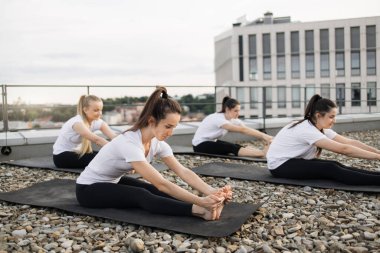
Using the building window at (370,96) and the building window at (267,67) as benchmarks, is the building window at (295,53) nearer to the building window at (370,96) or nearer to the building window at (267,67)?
the building window at (267,67)

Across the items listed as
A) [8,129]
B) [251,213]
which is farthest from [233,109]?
[8,129]

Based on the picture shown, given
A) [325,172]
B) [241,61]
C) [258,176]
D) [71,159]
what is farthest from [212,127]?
[241,61]

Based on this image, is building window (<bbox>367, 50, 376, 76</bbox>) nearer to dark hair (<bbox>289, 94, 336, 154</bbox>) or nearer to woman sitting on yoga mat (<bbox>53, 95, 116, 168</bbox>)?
woman sitting on yoga mat (<bbox>53, 95, 116, 168</bbox>)

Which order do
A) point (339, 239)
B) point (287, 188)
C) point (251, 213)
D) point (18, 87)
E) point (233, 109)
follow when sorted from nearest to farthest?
point (339, 239) → point (251, 213) → point (287, 188) → point (233, 109) → point (18, 87)

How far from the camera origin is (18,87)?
9188mm

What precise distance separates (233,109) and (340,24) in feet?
152

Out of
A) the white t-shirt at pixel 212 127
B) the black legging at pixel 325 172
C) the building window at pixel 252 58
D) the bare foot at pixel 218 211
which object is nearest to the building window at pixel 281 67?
the building window at pixel 252 58

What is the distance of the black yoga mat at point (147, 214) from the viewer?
3.38 metres

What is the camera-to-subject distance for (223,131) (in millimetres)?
7734

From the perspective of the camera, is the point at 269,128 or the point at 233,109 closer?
the point at 233,109

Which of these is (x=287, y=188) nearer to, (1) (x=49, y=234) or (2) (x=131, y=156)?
(2) (x=131, y=156)

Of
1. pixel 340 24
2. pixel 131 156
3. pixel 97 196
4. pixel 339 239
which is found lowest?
pixel 339 239

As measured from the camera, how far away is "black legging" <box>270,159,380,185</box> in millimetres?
4758

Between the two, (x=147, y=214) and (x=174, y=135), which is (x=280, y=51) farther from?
(x=147, y=214)
